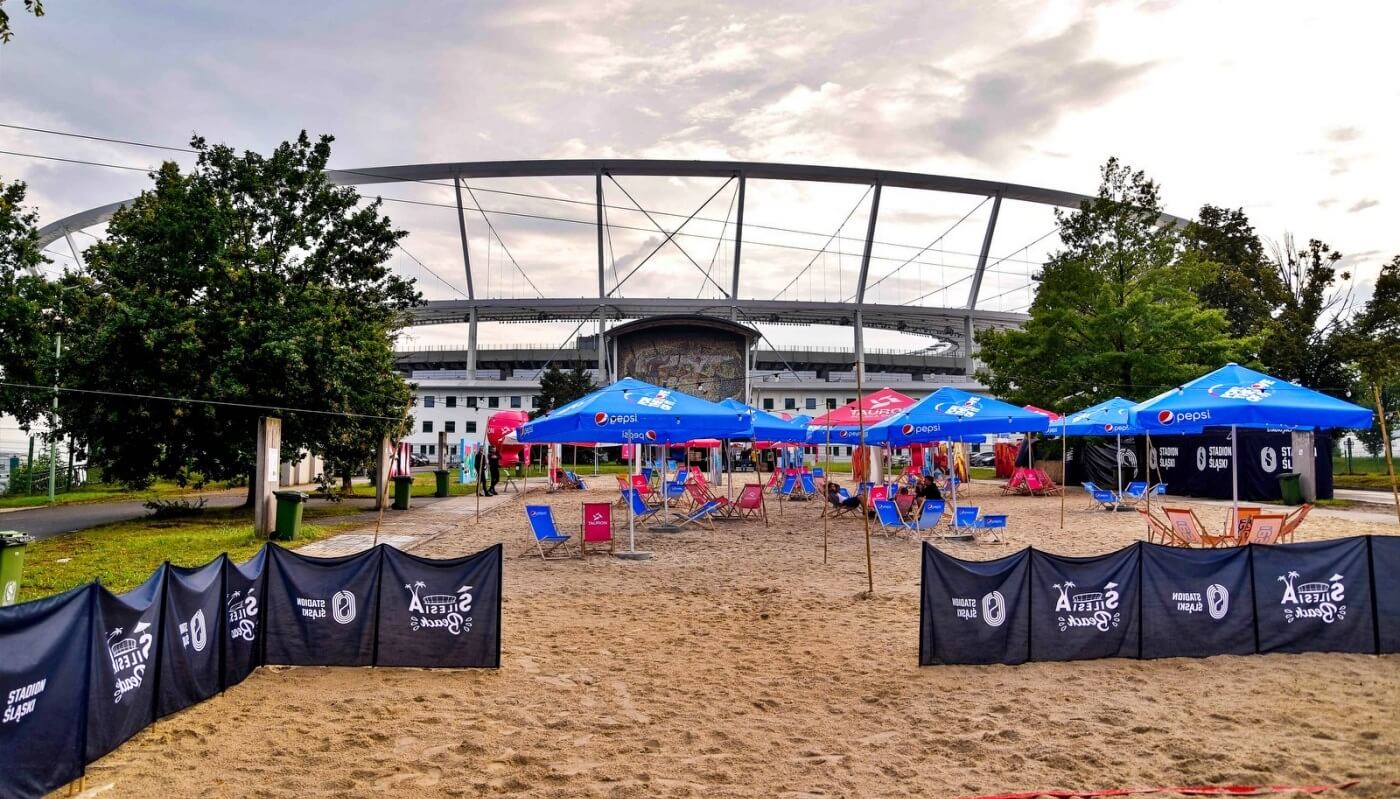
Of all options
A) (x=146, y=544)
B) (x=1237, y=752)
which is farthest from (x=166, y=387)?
(x=1237, y=752)

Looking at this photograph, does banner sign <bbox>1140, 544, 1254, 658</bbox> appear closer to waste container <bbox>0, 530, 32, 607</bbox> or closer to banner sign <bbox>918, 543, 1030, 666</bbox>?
banner sign <bbox>918, 543, 1030, 666</bbox>

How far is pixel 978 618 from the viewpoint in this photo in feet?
22.7

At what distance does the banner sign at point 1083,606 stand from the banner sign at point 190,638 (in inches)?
264

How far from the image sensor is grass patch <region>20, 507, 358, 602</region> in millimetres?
11125

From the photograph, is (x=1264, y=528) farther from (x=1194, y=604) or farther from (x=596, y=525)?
(x=596, y=525)

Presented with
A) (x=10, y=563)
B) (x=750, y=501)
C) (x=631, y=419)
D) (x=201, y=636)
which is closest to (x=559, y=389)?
(x=750, y=501)

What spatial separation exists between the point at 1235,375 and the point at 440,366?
234 feet

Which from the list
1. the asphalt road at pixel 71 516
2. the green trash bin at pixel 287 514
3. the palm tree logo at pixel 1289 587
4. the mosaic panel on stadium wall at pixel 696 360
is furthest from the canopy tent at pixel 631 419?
the mosaic panel on stadium wall at pixel 696 360

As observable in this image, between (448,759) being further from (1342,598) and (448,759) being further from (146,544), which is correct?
(146,544)

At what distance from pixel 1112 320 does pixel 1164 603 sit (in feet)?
79.4

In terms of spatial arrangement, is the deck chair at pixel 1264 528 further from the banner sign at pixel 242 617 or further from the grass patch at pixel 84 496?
the grass patch at pixel 84 496

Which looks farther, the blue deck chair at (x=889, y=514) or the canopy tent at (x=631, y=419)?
the blue deck chair at (x=889, y=514)

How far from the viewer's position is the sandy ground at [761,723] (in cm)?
470

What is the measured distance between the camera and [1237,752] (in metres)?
5.04
